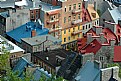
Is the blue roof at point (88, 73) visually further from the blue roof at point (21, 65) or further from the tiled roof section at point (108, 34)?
the tiled roof section at point (108, 34)

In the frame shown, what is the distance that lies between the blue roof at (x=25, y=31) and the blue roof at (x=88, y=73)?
877 inches

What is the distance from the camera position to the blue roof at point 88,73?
5637cm

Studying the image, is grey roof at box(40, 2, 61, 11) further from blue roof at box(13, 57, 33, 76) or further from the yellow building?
blue roof at box(13, 57, 33, 76)

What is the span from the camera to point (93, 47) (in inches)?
2758

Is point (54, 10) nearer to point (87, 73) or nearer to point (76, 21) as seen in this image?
point (76, 21)

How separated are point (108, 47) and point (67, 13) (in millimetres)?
20843

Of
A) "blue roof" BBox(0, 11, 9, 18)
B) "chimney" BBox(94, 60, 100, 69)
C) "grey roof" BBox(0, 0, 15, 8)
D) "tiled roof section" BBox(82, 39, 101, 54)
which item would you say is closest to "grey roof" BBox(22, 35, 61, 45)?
"tiled roof section" BBox(82, 39, 101, 54)

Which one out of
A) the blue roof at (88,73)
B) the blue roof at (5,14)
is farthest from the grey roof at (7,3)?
the blue roof at (88,73)

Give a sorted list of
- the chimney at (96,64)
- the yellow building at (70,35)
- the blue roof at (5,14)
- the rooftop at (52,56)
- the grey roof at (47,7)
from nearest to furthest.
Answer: the chimney at (96,64)
the rooftop at (52,56)
the blue roof at (5,14)
the grey roof at (47,7)
the yellow building at (70,35)

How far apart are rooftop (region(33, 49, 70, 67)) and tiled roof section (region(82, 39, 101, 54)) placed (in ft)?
13.4

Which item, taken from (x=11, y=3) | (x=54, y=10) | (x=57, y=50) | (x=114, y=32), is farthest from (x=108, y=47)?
(x=11, y=3)

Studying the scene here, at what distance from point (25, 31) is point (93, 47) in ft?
56.2

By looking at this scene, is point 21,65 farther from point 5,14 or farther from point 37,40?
point 5,14

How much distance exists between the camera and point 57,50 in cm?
7056
